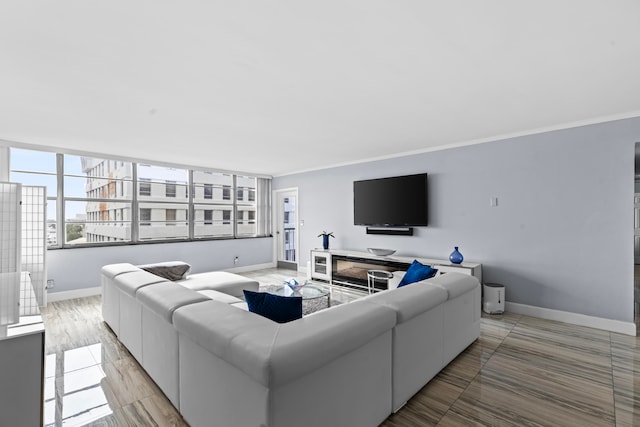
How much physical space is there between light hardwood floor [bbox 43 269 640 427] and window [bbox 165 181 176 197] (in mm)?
3457

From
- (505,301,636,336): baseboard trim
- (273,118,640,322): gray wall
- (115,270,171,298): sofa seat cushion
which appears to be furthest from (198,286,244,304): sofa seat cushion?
(505,301,636,336): baseboard trim

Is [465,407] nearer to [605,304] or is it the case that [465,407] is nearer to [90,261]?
[605,304]

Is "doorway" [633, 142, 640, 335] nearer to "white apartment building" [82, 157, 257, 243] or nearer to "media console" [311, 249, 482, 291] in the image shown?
"media console" [311, 249, 482, 291]

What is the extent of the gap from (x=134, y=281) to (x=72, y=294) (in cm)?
310

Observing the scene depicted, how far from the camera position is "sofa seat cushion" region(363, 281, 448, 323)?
1971 mm

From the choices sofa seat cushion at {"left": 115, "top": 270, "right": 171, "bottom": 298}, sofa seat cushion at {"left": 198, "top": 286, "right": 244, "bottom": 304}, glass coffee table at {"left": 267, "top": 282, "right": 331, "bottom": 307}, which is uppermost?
sofa seat cushion at {"left": 115, "top": 270, "right": 171, "bottom": 298}

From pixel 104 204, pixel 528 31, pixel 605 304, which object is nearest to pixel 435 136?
pixel 528 31

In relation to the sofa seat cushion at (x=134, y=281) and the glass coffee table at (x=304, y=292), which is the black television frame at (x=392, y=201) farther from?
the sofa seat cushion at (x=134, y=281)

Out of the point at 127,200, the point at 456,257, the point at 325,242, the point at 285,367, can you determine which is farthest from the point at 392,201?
the point at 127,200

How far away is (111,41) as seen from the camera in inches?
74.0

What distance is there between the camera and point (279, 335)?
1.42 m

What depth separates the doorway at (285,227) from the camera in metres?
7.40

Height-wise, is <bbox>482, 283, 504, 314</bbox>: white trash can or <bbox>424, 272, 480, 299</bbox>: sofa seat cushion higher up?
<bbox>424, 272, 480, 299</bbox>: sofa seat cushion

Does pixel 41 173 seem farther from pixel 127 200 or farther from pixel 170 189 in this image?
pixel 170 189
